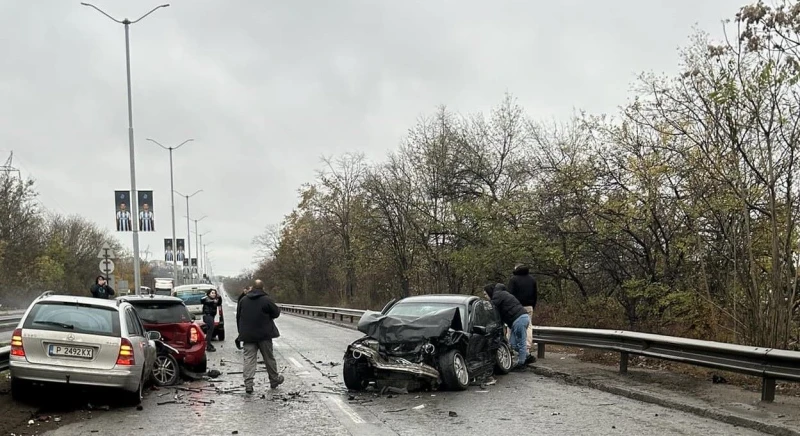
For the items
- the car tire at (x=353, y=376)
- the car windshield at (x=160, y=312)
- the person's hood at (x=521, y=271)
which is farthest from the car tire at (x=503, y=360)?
the car windshield at (x=160, y=312)

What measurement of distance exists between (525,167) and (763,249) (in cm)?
1343

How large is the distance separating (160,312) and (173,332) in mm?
589

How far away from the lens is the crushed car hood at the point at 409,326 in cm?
1064

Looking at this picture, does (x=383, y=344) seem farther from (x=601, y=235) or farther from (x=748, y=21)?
(x=601, y=235)

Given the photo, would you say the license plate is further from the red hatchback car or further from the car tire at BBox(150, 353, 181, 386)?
the red hatchback car

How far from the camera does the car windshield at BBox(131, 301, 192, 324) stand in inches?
496

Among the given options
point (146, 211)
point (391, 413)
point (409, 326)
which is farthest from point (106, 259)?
point (391, 413)

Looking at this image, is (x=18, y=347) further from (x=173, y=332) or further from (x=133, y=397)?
(x=173, y=332)

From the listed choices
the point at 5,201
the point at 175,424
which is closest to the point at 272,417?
the point at 175,424

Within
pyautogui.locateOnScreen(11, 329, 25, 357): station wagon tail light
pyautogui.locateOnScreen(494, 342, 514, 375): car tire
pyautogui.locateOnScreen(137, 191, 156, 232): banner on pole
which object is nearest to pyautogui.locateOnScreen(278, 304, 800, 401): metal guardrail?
pyautogui.locateOnScreen(494, 342, 514, 375): car tire

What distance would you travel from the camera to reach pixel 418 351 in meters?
10.5

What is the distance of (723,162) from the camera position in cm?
1251

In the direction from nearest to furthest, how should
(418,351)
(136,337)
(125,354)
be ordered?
1. (125,354)
2. (136,337)
3. (418,351)

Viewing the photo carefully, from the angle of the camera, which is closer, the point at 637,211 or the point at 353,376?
the point at 353,376
